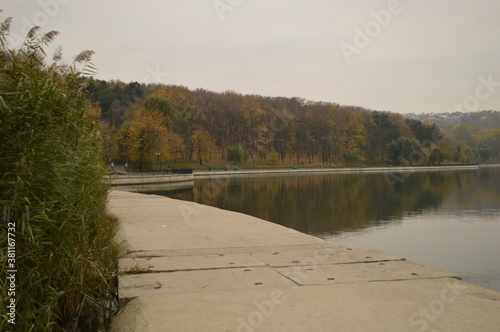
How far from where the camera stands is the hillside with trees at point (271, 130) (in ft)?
254

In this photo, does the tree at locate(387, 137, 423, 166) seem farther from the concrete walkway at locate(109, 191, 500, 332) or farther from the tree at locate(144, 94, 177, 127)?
the concrete walkway at locate(109, 191, 500, 332)

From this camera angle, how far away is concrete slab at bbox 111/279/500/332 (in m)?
3.59

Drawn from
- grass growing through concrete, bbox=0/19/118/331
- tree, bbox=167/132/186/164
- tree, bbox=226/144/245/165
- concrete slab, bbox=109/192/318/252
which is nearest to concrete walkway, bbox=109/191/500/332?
concrete slab, bbox=109/192/318/252

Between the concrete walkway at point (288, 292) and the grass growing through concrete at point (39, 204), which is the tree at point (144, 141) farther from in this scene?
the grass growing through concrete at point (39, 204)

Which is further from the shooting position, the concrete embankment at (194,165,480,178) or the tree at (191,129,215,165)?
the tree at (191,129,215,165)

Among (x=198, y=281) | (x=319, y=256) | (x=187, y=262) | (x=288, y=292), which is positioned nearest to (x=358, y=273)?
(x=319, y=256)

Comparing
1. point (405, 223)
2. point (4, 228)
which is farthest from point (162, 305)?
point (405, 223)

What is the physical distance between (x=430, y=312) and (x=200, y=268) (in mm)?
2733

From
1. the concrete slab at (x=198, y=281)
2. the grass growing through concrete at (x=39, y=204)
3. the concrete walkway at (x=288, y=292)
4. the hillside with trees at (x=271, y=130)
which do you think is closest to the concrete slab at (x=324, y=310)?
the concrete walkway at (x=288, y=292)

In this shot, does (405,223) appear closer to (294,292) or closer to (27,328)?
(294,292)

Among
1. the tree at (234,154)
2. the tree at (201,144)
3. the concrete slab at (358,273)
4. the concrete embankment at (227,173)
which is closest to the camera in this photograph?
the concrete slab at (358,273)

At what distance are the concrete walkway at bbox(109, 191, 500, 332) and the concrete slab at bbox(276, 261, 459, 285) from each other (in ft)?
0.04

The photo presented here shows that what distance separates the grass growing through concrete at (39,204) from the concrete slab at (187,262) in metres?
1.25

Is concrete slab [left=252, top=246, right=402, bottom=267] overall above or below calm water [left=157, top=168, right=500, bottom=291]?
above
